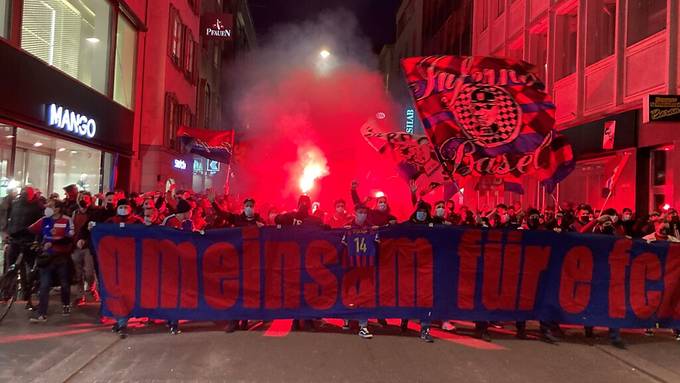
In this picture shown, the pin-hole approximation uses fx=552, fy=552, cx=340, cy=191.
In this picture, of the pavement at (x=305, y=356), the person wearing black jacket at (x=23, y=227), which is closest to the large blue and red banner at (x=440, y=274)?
the pavement at (x=305, y=356)

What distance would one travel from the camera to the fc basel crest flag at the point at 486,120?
26.0 ft

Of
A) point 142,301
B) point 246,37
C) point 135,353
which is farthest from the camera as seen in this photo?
point 246,37

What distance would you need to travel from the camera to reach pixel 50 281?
281 inches

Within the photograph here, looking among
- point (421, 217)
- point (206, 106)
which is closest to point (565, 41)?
point (421, 217)

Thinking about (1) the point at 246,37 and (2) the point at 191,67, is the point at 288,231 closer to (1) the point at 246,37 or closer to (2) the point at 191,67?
(2) the point at 191,67

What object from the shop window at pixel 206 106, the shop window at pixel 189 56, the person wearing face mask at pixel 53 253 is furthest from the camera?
the shop window at pixel 206 106

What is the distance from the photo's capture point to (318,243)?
6852 mm

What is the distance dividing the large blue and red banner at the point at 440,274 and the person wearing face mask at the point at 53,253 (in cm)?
170

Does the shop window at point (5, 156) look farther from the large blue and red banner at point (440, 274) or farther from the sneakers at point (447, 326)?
the sneakers at point (447, 326)

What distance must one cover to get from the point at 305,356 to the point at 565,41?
13.8 meters

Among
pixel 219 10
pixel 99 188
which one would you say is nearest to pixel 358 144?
pixel 219 10

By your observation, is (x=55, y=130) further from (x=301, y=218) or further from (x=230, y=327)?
(x=230, y=327)

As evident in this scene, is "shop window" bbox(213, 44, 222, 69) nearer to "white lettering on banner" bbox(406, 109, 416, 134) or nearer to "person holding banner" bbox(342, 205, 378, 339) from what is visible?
"white lettering on banner" bbox(406, 109, 416, 134)

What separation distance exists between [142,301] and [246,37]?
4432cm
